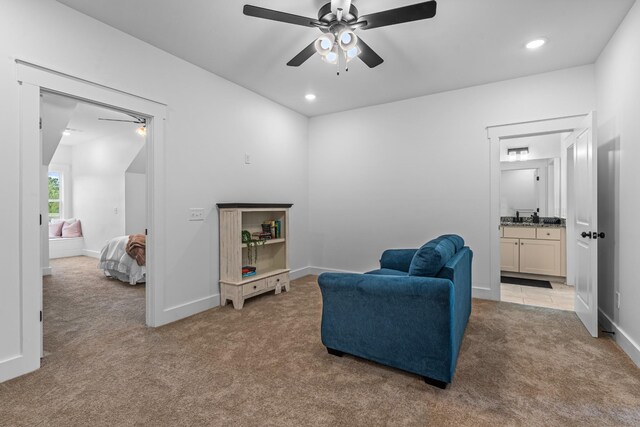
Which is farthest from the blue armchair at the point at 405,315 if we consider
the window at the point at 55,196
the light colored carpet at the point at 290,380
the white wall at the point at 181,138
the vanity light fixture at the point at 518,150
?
the window at the point at 55,196

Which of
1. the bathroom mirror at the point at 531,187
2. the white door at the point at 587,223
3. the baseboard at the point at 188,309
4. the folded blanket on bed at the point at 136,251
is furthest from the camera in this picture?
the bathroom mirror at the point at 531,187

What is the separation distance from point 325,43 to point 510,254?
4.47 m

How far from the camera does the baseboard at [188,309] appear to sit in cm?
299

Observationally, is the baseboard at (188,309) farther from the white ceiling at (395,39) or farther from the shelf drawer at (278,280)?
the white ceiling at (395,39)

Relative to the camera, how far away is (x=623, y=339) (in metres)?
2.41

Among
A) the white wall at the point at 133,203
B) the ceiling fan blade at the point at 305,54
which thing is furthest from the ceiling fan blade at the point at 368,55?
the white wall at the point at 133,203

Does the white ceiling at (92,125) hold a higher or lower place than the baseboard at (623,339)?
higher

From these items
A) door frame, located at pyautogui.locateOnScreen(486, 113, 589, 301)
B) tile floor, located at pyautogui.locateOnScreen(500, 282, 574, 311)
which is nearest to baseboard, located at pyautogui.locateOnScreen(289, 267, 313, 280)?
door frame, located at pyautogui.locateOnScreen(486, 113, 589, 301)

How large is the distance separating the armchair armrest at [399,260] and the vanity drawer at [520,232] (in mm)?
2529

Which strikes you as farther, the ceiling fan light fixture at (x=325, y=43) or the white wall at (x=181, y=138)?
the ceiling fan light fixture at (x=325, y=43)

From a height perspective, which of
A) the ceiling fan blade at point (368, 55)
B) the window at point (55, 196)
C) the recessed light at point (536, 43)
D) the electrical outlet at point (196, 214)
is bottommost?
the electrical outlet at point (196, 214)

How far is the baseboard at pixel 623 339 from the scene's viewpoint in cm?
220

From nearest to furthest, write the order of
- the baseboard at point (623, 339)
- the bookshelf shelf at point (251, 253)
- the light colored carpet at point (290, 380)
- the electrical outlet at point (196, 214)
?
1. the light colored carpet at point (290, 380)
2. the baseboard at point (623, 339)
3. the electrical outlet at point (196, 214)
4. the bookshelf shelf at point (251, 253)

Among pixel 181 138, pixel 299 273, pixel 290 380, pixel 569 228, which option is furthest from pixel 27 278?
pixel 569 228
